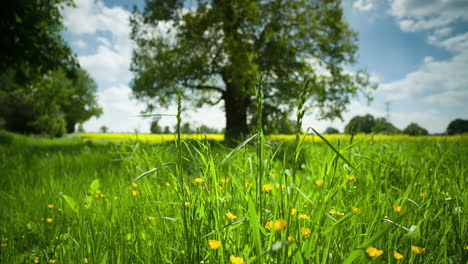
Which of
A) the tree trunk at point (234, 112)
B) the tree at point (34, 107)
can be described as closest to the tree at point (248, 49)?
the tree trunk at point (234, 112)

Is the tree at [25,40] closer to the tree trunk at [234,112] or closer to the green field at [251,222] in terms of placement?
the tree trunk at [234,112]

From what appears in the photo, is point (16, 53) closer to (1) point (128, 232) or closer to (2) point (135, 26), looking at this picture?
(2) point (135, 26)

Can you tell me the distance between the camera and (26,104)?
103 feet

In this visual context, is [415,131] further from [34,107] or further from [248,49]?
[34,107]

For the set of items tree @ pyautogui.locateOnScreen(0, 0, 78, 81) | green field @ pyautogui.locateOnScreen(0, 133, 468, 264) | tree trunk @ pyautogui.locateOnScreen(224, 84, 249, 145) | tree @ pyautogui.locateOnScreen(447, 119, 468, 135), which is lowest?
green field @ pyautogui.locateOnScreen(0, 133, 468, 264)

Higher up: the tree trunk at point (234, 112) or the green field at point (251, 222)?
the tree trunk at point (234, 112)

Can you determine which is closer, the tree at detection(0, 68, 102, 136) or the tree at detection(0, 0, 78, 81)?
the tree at detection(0, 0, 78, 81)

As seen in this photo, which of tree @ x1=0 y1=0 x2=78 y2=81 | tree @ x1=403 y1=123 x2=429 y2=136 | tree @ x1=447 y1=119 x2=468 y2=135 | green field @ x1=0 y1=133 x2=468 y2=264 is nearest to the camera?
green field @ x1=0 y1=133 x2=468 y2=264

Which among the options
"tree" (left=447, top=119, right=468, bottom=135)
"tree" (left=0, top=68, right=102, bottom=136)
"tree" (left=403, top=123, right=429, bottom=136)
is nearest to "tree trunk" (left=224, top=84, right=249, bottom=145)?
"tree" (left=403, top=123, right=429, bottom=136)

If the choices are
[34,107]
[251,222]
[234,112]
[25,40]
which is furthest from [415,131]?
[34,107]

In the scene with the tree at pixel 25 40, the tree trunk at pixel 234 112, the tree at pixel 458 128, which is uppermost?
the tree at pixel 25 40

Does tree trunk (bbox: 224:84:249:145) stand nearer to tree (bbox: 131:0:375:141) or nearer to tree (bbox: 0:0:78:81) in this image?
tree (bbox: 131:0:375:141)

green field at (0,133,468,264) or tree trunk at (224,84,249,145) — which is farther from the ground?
tree trunk at (224,84,249,145)

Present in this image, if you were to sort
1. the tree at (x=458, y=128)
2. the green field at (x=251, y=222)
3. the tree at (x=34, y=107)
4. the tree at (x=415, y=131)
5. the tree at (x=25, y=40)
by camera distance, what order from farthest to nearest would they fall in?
the tree at (x=34, y=107)
the tree at (x=25, y=40)
the tree at (x=415, y=131)
the tree at (x=458, y=128)
the green field at (x=251, y=222)
